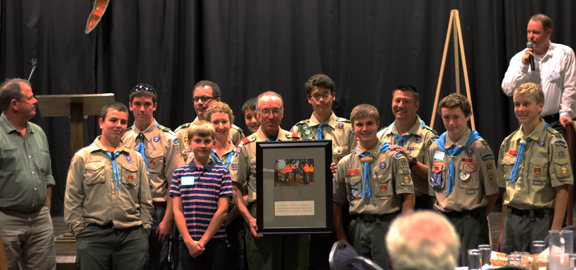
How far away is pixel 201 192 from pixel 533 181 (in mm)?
2465

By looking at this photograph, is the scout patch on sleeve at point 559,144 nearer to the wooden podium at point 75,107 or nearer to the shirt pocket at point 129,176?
the shirt pocket at point 129,176

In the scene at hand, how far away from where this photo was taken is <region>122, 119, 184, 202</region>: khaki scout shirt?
4465 mm

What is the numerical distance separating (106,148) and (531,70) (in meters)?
4.05

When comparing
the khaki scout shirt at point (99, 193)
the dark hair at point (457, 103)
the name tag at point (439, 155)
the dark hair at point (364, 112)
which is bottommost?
the khaki scout shirt at point (99, 193)

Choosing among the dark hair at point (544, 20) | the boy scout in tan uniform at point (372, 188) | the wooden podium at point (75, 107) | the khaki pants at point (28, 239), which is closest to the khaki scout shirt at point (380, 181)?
the boy scout in tan uniform at point (372, 188)

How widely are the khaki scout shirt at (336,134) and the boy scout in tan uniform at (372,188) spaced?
1.09 ft

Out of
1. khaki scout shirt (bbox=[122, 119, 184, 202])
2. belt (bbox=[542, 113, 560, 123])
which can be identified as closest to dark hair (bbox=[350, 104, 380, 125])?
khaki scout shirt (bbox=[122, 119, 184, 202])

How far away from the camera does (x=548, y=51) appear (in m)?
5.23

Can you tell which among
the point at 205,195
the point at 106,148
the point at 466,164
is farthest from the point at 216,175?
the point at 466,164

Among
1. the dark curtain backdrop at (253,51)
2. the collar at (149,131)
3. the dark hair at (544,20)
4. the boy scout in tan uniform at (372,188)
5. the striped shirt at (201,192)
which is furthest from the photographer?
the dark curtain backdrop at (253,51)

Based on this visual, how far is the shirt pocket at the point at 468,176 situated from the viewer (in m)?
4.01

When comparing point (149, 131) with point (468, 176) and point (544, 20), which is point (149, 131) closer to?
point (468, 176)

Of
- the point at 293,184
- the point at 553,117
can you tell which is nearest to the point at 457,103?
the point at 293,184

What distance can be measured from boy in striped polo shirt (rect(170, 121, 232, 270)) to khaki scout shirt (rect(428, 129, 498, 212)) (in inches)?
64.6
